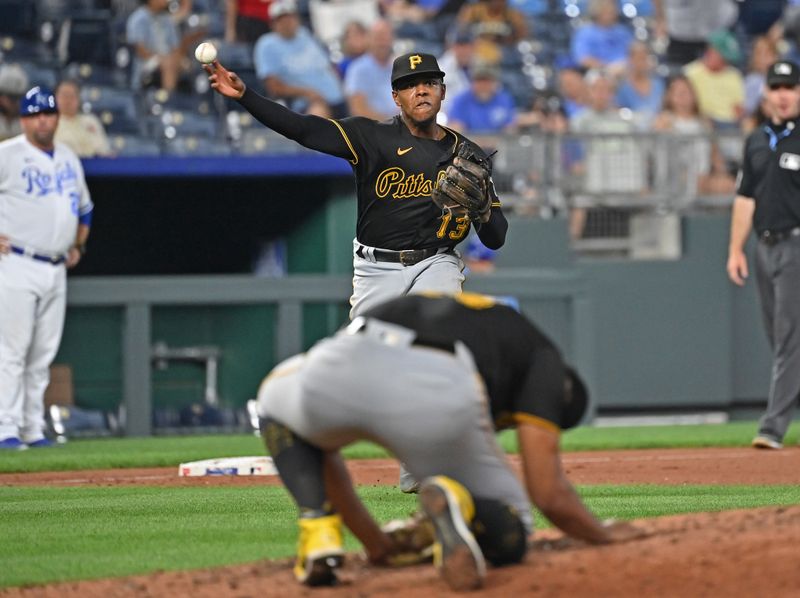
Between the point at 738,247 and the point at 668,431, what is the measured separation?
9.98 ft

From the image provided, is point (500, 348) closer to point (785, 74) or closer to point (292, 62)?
point (785, 74)

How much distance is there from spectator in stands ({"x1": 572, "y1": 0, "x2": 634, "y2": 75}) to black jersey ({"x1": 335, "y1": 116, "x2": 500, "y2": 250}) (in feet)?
30.4

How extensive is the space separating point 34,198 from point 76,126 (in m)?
2.07

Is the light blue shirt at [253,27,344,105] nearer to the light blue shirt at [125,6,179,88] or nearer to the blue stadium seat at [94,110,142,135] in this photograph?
the light blue shirt at [125,6,179,88]

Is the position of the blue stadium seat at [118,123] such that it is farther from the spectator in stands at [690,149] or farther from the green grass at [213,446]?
the spectator in stands at [690,149]

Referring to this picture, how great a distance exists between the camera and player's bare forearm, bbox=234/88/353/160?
6770 mm

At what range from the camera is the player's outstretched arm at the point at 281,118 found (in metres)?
6.69

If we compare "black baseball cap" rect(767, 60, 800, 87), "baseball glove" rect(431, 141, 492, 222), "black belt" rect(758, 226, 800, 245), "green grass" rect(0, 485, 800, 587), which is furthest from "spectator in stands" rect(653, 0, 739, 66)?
"baseball glove" rect(431, 141, 492, 222)

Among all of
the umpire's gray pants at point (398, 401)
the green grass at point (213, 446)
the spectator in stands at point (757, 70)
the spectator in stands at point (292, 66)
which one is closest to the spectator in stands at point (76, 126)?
the spectator in stands at point (292, 66)

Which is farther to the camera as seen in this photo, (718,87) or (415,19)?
(415,19)

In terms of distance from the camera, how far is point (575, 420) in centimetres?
479

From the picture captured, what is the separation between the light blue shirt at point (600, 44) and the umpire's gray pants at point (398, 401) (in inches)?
472

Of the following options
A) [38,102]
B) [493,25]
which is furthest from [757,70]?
[38,102]

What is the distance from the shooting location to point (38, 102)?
10.2m
